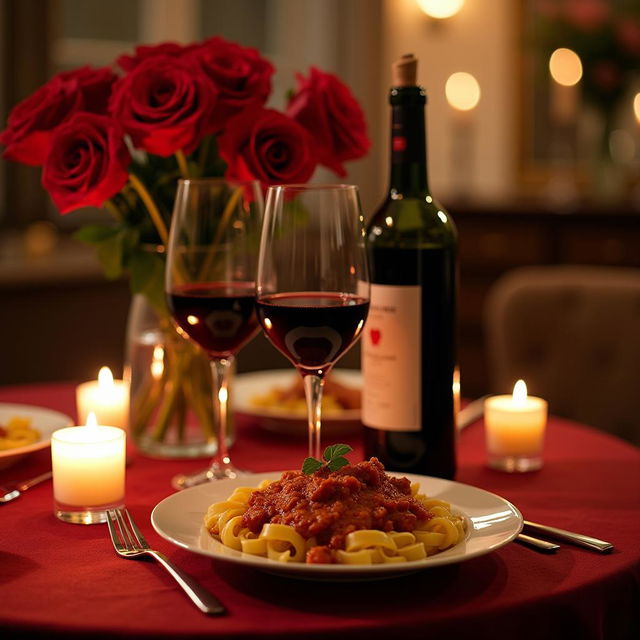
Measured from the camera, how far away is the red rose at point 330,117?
1.28 m

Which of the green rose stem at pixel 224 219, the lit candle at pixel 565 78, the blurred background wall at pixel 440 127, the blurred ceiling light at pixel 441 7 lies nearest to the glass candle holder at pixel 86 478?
the green rose stem at pixel 224 219

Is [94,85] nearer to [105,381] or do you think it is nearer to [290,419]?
[105,381]

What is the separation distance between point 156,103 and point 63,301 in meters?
2.27

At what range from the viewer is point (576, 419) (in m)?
2.21

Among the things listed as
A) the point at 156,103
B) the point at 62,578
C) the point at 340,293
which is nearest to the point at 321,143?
the point at 156,103

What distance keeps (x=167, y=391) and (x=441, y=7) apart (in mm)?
4165

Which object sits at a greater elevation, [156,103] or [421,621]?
[156,103]

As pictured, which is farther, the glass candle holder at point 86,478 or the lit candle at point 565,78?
the lit candle at point 565,78

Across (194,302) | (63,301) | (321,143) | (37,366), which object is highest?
(321,143)

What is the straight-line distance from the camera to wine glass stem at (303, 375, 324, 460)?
1.05 metres

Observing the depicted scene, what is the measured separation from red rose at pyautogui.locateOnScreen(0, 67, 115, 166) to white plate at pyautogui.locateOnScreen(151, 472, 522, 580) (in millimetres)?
512

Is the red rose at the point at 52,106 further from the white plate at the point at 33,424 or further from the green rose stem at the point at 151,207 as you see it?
the white plate at the point at 33,424

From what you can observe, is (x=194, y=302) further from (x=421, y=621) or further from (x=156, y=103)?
(x=421, y=621)

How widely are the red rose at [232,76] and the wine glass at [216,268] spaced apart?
0.11 meters
